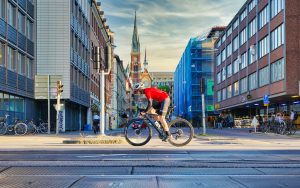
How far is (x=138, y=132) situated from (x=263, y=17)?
48.0m

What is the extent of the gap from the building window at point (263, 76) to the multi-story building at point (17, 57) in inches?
1062

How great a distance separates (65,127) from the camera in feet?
149

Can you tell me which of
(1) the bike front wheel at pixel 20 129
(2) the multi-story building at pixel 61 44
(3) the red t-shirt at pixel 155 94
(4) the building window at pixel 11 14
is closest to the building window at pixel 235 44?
(2) the multi-story building at pixel 61 44

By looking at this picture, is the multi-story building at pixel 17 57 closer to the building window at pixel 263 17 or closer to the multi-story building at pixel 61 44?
the multi-story building at pixel 61 44

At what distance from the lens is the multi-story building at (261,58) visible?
48781mm

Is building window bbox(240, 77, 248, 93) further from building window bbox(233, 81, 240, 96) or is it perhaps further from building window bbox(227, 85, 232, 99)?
building window bbox(227, 85, 232, 99)

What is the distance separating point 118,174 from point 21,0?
31357mm

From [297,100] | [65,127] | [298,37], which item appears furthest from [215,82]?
[65,127]

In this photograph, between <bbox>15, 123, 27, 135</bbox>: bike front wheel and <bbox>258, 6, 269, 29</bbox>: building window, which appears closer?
<bbox>15, 123, 27, 135</bbox>: bike front wheel

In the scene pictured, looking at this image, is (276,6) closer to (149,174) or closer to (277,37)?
(277,37)

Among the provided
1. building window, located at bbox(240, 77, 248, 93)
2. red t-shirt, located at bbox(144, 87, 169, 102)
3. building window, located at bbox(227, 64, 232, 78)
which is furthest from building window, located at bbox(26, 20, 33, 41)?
building window, located at bbox(227, 64, 232, 78)

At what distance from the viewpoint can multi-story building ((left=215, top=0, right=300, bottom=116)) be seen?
48781 mm

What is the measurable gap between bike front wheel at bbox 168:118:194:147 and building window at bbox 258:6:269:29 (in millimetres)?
45465

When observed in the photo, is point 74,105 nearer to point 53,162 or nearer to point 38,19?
point 38,19
